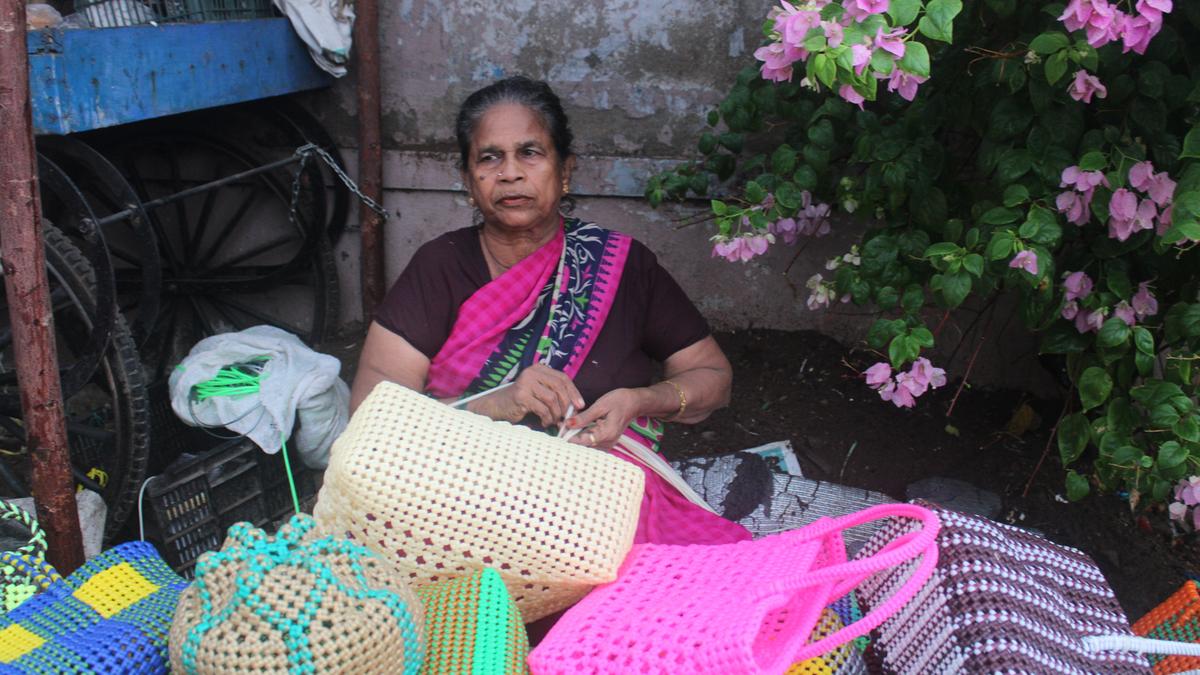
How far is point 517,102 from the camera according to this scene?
2.16m

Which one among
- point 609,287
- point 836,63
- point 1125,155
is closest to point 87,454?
point 609,287

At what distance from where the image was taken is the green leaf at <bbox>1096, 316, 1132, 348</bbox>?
1.78 meters

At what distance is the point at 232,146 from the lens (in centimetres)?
349

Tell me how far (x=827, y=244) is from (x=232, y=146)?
2328 mm

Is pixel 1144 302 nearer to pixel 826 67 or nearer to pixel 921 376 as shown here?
pixel 921 376

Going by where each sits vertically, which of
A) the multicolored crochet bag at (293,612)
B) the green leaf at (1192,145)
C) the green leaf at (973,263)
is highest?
the green leaf at (1192,145)

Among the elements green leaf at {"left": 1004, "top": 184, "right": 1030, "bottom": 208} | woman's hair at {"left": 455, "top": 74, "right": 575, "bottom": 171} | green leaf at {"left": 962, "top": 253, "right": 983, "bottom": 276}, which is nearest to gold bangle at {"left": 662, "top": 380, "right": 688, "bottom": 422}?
woman's hair at {"left": 455, "top": 74, "right": 575, "bottom": 171}

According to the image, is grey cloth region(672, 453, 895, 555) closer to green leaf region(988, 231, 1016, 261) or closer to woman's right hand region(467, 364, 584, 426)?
woman's right hand region(467, 364, 584, 426)

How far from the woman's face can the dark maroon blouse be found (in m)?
0.16

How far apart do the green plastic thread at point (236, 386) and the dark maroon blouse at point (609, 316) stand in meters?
0.58

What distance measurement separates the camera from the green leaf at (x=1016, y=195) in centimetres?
177

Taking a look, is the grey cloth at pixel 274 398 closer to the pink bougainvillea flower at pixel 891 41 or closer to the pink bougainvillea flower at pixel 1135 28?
the pink bougainvillea flower at pixel 891 41

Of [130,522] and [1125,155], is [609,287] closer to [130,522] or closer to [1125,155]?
[1125,155]

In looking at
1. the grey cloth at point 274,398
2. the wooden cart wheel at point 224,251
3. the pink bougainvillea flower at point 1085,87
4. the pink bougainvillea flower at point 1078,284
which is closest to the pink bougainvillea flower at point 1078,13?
the pink bougainvillea flower at point 1085,87
